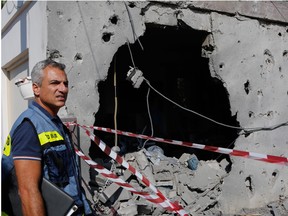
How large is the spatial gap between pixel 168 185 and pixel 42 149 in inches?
152

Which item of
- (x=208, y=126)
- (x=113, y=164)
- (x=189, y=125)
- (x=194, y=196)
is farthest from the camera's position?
(x=189, y=125)

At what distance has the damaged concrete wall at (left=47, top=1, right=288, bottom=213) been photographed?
5.18 m

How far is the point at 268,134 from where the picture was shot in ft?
21.8

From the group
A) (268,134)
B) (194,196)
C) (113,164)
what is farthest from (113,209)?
(268,134)

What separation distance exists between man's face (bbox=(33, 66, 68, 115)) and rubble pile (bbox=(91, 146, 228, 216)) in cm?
273

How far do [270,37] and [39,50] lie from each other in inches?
146

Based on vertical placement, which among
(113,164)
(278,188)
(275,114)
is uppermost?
(275,114)

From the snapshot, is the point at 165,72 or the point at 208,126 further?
the point at 165,72

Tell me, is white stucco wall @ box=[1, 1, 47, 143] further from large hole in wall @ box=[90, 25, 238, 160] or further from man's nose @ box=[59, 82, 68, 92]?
man's nose @ box=[59, 82, 68, 92]

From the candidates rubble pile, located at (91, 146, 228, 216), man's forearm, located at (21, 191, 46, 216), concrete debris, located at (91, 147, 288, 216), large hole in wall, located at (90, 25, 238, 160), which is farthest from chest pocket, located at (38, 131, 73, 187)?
large hole in wall, located at (90, 25, 238, 160)

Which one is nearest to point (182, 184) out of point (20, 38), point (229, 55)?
point (229, 55)

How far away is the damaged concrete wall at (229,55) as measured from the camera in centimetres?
518

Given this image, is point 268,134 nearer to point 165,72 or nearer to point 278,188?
point 278,188

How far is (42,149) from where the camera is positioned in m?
2.52
